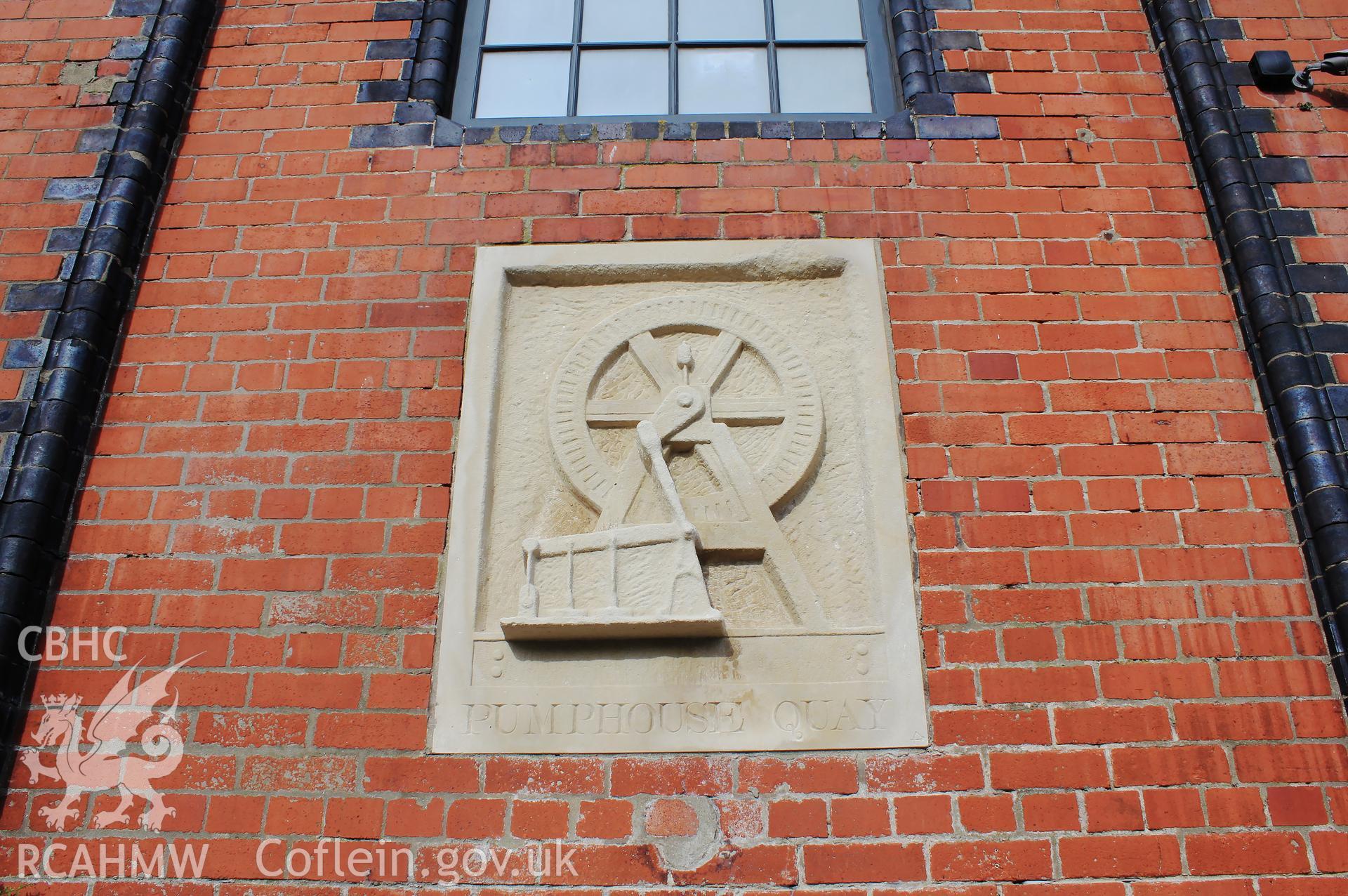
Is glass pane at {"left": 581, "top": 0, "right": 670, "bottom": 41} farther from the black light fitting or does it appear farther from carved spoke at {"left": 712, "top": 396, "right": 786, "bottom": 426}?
the black light fitting

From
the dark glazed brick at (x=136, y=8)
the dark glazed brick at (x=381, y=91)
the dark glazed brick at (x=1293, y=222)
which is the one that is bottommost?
the dark glazed brick at (x=1293, y=222)

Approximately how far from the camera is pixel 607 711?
2.25m

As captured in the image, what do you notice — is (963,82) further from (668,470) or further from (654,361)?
(668,470)

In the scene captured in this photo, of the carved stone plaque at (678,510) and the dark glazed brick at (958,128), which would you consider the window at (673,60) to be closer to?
the dark glazed brick at (958,128)

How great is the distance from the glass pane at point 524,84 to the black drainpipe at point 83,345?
38.7 inches

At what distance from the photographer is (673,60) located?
11.3 feet

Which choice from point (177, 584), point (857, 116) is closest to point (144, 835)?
point (177, 584)

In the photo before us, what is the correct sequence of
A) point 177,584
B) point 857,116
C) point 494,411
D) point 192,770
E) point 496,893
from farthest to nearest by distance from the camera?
point 857,116 < point 494,411 < point 177,584 < point 192,770 < point 496,893

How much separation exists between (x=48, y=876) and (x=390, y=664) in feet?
2.78

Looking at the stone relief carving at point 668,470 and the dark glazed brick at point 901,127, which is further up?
the dark glazed brick at point 901,127

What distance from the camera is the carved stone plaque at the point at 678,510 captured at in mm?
2256

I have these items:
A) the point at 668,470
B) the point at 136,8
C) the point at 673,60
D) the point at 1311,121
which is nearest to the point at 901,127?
the point at 673,60

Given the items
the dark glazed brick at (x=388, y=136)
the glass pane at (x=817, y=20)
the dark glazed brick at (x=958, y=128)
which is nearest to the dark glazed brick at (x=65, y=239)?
the dark glazed brick at (x=388, y=136)

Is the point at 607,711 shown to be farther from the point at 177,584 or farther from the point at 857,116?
the point at 857,116
